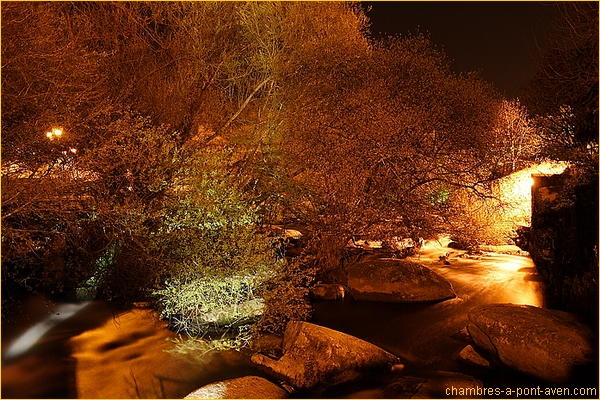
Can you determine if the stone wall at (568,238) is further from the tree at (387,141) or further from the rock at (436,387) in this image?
the rock at (436,387)

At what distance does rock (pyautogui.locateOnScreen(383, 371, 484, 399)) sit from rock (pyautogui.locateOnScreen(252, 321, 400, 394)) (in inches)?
27.7

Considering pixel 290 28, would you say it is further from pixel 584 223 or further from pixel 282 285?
pixel 584 223

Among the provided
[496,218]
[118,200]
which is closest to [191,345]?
[118,200]

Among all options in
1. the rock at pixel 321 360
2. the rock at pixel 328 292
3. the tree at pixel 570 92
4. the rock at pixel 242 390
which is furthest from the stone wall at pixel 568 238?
the rock at pixel 242 390

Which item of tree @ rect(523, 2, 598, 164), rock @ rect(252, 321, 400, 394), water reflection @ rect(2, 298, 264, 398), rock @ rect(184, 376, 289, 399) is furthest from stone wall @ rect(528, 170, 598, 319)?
water reflection @ rect(2, 298, 264, 398)

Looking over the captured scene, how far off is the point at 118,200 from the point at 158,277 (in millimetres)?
2212

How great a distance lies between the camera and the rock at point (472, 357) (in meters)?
10.3

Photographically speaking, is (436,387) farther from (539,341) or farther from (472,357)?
(539,341)

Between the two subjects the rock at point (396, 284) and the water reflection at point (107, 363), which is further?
the rock at point (396, 284)

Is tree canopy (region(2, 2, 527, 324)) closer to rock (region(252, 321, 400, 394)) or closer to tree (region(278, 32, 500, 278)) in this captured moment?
tree (region(278, 32, 500, 278))

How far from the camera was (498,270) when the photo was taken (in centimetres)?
1812

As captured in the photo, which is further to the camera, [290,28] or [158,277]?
[290,28]

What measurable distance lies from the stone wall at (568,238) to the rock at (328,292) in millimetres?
6248

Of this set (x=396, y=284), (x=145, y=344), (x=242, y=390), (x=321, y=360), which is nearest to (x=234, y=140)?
(x=396, y=284)
